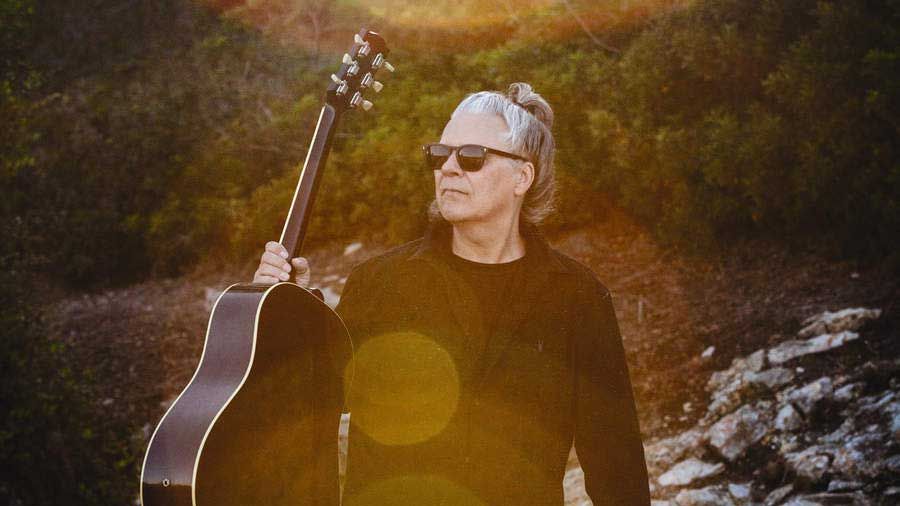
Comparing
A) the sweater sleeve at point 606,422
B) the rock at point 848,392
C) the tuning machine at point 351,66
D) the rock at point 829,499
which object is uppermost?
the tuning machine at point 351,66

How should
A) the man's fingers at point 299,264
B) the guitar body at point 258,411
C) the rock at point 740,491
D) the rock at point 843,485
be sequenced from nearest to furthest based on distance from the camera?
the guitar body at point 258,411
the man's fingers at point 299,264
the rock at point 843,485
the rock at point 740,491

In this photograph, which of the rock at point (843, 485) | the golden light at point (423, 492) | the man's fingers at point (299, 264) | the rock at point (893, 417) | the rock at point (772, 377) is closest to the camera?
the golden light at point (423, 492)

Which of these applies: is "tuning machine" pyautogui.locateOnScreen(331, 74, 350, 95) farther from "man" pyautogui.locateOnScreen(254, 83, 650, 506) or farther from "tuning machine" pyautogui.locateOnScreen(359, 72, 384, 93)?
"man" pyautogui.locateOnScreen(254, 83, 650, 506)

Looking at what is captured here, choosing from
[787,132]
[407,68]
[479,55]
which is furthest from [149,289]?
[787,132]

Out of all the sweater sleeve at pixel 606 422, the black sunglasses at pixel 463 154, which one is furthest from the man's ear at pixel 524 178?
the sweater sleeve at pixel 606 422

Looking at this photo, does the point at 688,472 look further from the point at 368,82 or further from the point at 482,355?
the point at 368,82

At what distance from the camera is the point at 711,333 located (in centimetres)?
535

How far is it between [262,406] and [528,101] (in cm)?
122

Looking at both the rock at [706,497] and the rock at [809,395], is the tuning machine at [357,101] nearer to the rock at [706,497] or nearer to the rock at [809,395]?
the rock at [706,497]

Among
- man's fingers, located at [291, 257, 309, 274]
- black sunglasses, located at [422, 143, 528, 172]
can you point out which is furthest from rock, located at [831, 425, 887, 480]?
man's fingers, located at [291, 257, 309, 274]

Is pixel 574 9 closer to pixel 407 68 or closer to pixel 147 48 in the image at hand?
pixel 407 68

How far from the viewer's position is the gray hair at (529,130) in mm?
2291

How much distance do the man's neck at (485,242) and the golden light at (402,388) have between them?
0.31 m

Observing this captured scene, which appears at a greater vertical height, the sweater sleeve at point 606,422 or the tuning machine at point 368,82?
the tuning machine at point 368,82
